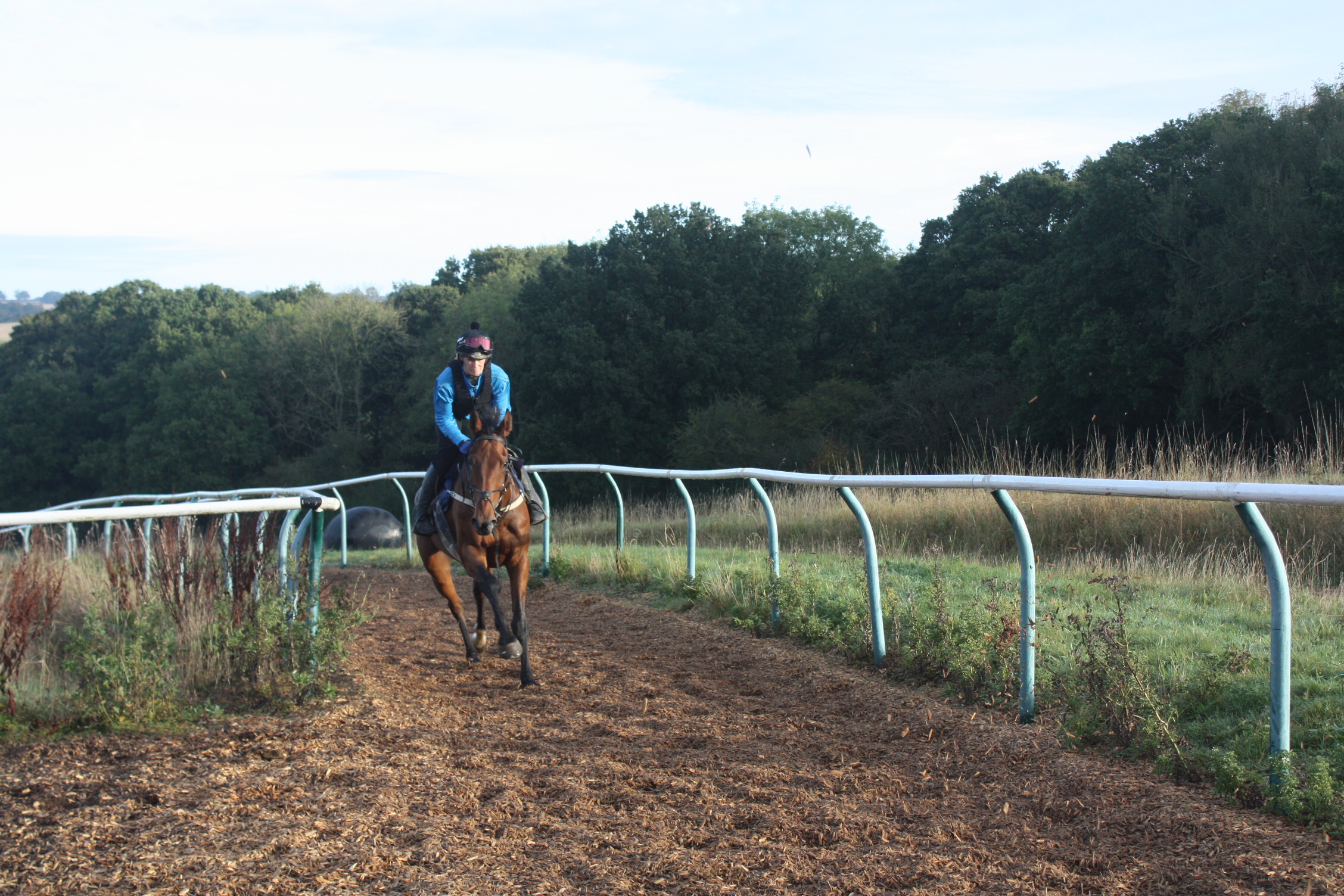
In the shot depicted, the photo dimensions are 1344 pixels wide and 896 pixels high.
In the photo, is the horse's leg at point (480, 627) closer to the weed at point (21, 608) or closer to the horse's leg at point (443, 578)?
the horse's leg at point (443, 578)

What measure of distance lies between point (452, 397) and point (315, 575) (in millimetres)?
1701

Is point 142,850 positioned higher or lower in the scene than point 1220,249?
lower

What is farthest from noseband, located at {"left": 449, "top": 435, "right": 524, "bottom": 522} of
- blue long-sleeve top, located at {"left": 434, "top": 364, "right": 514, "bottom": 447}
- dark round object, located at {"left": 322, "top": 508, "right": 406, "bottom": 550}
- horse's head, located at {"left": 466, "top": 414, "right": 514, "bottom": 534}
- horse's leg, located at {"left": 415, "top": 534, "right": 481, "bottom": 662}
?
dark round object, located at {"left": 322, "top": 508, "right": 406, "bottom": 550}

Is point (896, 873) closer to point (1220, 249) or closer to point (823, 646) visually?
point (823, 646)

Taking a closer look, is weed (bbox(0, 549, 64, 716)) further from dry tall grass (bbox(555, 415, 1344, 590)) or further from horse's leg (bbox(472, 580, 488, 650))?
dry tall grass (bbox(555, 415, 1344, 590))

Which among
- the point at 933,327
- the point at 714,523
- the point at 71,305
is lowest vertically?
the point at 714,523

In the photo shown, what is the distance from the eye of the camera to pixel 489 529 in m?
6.88

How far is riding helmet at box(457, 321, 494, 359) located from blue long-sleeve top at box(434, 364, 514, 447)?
6.3 inches

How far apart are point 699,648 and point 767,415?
33.4 m

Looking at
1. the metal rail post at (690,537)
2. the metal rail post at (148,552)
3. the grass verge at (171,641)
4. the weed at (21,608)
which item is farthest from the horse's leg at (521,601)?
the weed at (21,608)

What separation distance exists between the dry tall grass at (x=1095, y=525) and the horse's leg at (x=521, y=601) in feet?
15.0

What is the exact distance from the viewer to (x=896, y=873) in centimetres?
330

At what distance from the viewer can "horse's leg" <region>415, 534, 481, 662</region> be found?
23.5ft

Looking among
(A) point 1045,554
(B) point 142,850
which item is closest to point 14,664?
(B) point 142,850
